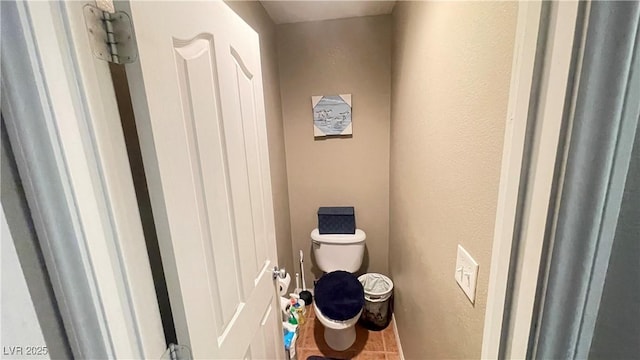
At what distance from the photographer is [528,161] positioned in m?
0.44

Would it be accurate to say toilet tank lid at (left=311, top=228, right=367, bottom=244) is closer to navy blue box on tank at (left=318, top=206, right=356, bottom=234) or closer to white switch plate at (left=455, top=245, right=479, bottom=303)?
navy blue box on tank at (left=318, top=206, right=356, bottom=234)

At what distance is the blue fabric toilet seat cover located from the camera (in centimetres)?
175

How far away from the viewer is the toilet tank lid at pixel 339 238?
6.99 ft

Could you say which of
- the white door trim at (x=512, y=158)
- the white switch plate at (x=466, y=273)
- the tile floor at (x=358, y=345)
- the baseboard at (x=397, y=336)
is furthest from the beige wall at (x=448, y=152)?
the tile floor at (x=358, y=345)

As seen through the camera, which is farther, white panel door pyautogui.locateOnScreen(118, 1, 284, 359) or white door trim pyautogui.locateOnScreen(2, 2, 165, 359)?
white panel door pyautogui.locateOnScreen(118, 1, 284, 359)

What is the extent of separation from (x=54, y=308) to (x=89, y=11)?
50 cm

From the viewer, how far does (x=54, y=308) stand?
17.4 inches

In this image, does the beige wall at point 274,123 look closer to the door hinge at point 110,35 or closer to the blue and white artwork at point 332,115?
the blue and white artwork at point 332,115

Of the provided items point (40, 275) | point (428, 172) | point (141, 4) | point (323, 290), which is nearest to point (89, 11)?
point (141, 4)

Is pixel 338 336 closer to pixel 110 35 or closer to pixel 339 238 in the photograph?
pixel 339 238

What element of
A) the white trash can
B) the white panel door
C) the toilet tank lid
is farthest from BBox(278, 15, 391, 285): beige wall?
the white panel door

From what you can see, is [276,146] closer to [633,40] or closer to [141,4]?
[141,4]

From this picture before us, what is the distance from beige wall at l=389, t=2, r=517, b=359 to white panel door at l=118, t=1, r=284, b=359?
0.73 m

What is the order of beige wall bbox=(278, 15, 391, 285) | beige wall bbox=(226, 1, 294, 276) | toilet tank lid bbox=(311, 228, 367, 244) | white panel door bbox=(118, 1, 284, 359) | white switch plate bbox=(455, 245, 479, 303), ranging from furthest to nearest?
toilet tank lid bbox=(311, 228, 367, 244), beige wall bbox=(278, 15, 391, 285), beige wall bbox=(226, 1, 294, 276), white switch plate bbox=(455, 245, 479, 303), white panel door bbox=(118, 1, 284, 359)
